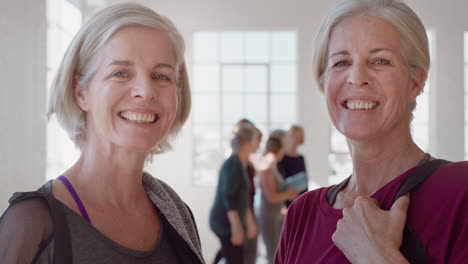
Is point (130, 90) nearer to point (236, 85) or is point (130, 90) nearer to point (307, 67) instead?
point (307, 67)

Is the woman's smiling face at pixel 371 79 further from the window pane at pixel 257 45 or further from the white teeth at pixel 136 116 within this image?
the window pane at pixel 257 45

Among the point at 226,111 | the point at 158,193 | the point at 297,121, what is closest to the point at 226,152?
the point at 226,111

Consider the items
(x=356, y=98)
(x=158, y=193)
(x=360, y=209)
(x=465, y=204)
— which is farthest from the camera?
(x=158, y=193)

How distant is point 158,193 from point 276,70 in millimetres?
A: 7394

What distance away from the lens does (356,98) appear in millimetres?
1588

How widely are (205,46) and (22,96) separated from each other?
5162 mm

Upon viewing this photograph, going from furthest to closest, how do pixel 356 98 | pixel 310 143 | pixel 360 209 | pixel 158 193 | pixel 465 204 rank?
pixel 310 143 < pixel 158 193 < pixel 356 98 < pixel 360 209 < pixel 465 204

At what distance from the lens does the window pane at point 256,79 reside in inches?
357

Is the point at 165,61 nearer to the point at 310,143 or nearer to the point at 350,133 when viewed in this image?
the point at 350,133

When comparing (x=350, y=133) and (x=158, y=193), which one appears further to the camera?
(x=158, y=193)

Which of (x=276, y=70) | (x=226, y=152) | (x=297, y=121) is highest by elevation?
(x=276, y=70)

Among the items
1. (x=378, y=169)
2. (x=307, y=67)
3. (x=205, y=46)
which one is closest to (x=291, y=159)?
(x=307, y=67)

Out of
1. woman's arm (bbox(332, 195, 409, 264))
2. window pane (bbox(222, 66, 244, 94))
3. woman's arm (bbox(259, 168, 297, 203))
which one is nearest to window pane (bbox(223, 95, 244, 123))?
window pane (bbox(222, 66, 244, 94))

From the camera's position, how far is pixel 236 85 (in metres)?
9.09
